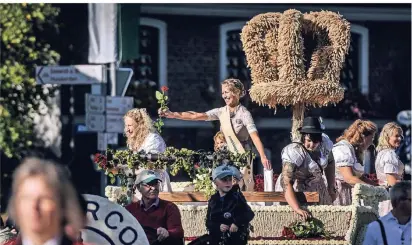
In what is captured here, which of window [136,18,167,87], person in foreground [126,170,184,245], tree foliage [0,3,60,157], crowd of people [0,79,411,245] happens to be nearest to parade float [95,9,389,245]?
crowd of people [0,79,411,245]

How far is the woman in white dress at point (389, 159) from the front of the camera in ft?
34.8

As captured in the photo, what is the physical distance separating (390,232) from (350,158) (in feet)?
9.22

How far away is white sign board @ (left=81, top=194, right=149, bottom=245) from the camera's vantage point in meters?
7.05

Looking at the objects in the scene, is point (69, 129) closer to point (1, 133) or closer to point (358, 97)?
point (1, 133)

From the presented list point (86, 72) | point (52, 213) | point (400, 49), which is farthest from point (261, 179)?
point (400, 49)

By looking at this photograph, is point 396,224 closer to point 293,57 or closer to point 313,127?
point 313,127

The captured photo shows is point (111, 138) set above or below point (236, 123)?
below

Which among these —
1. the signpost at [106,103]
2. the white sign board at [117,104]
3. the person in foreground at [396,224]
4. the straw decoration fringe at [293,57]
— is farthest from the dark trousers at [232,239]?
the white sign board at [117,104]

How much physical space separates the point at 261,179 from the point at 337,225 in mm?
1718

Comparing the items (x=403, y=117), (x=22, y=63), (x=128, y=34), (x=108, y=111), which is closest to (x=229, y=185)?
(x=108, y=111)

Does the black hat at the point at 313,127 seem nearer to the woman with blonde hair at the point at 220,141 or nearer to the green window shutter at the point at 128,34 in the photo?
the woman with blonde hair at the point at 220,141

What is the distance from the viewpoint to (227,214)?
8781 millimetres

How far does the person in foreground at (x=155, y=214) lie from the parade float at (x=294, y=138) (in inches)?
35.3

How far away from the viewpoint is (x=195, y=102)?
22125 millimetres
